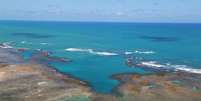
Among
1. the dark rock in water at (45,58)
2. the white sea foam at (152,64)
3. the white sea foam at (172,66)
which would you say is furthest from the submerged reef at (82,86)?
the dark rock in water at (45,58)

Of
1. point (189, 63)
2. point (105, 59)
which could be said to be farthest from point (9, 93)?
point (189, 63)

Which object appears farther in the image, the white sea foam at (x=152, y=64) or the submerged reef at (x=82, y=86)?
the white sea foam at (x=152, y=64)

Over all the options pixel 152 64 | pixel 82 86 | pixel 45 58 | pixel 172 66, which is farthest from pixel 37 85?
pixel 45 58

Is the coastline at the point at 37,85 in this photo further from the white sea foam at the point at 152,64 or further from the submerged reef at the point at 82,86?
the white sea foam at the point at 152,64

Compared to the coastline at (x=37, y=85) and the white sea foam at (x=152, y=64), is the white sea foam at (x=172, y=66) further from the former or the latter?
the coastline at (x=37, y=85)

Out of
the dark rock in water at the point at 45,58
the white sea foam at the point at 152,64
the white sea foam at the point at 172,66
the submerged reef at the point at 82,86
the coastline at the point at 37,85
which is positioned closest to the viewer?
the coastline at the point at 37,85

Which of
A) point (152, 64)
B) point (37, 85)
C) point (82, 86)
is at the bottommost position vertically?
point (152, 64)

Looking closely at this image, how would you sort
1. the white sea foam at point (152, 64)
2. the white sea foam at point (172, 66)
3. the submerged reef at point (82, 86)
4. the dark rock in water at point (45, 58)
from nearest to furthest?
the submerged reef at point (82, 86), the white sea foam at point (172, 66), the white sea foam at point (152, 64), the dark rock in water at point (45, 58)

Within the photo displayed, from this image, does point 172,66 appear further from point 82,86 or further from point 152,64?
point 82,86

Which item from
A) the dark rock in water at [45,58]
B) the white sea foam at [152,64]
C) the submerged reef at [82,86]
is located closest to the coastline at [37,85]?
the submerged reef at [82,86]

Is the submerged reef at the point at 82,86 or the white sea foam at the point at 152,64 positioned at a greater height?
the submerged reef at the point at 82,86

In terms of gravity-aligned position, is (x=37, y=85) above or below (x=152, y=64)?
above
